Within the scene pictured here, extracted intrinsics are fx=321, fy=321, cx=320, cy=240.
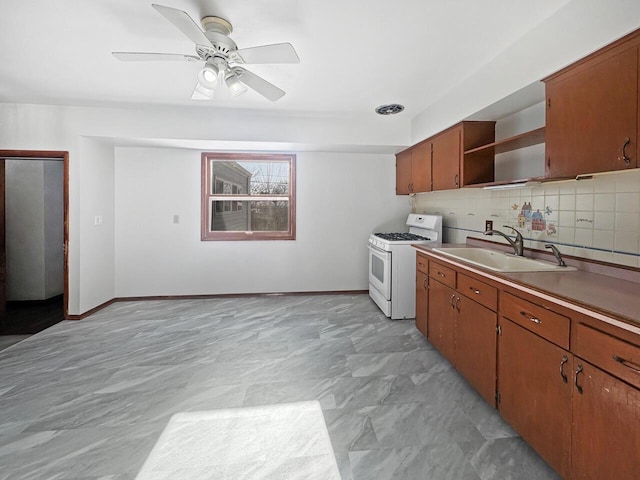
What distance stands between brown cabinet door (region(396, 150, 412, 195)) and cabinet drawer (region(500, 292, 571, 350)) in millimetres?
2634

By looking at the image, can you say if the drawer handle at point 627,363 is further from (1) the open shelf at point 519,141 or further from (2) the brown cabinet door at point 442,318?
(1) the open shelf at point 519,141

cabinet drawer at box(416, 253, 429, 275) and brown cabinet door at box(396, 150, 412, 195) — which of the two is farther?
brown cabinet door at box(396, 150, 412, 195)

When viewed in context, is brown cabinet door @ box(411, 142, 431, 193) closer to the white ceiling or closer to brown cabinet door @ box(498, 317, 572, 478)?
the white ceiling

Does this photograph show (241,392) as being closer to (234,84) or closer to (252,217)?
(234,84)

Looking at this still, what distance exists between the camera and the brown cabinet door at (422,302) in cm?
300

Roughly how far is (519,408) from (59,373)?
3227mm

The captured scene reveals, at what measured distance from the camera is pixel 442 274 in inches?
105

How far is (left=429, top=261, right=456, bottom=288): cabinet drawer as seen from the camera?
2.49 meters

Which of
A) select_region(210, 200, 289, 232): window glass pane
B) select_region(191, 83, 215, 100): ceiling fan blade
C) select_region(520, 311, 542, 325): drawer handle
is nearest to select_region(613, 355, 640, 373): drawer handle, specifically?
select_region(520, 311, 542, 325): drawer handle

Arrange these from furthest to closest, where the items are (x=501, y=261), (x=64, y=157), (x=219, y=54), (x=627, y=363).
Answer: (x=64, y=157) → (x=501, y=261) → (x=219, y=54) → (x=627, y=363)

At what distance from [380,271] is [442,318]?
4.61 ft

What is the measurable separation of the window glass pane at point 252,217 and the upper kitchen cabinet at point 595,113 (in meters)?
3.44

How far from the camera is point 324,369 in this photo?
2.60m

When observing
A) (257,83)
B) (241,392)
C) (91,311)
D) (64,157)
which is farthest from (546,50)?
(91,311)
